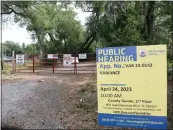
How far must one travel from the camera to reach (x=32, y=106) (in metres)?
8.88

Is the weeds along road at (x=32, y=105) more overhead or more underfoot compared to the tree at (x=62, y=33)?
more underfoot

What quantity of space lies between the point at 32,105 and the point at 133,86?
5491 mm

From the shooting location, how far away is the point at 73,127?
7180 mm

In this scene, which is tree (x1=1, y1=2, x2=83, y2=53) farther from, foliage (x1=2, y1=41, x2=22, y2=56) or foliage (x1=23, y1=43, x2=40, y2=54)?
foliage (x1=2, y1=41, x2=22, y2=56)

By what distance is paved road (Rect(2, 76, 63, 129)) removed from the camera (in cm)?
767

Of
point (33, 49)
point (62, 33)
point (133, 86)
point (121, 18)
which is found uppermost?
point (62, 33)

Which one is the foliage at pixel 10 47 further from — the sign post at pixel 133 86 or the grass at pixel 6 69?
the sign post at pixel 133 86

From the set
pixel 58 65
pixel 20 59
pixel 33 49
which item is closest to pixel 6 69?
pixel 20 59

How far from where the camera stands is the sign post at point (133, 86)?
3910 mm

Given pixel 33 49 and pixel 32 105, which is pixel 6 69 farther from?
pixel 33 49

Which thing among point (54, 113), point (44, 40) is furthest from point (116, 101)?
point (44, 40)

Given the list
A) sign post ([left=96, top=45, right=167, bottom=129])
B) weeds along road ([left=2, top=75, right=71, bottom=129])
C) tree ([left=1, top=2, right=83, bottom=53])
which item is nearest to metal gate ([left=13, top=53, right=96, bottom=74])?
weeds along road ([left=2, top=75, right=71, bottom=129])

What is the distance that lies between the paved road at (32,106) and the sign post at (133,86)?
3.34m

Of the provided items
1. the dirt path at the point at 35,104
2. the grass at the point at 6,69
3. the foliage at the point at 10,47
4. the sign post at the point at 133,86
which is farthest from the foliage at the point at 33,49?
the sign post at the point at 133,86
